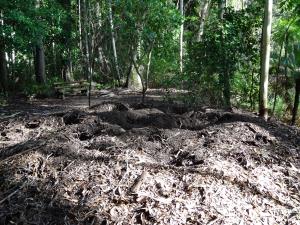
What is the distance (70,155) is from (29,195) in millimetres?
837

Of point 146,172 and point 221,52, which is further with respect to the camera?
point 221,52

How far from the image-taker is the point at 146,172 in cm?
439

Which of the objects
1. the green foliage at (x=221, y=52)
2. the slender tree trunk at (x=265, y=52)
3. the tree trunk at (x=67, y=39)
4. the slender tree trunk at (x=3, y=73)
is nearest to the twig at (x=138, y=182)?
the slender tree trunk at (x=265, y=52)

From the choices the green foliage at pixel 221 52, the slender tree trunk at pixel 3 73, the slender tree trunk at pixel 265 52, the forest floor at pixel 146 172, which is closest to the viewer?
the forest floor at pixel 146 172

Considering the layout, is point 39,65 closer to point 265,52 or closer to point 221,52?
point 221,52

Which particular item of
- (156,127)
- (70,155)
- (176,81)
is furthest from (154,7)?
(70,155)

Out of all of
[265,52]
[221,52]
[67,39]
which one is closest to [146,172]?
[265,52]

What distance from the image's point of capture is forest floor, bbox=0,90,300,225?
3812 mm

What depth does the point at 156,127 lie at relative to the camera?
6.00 metres

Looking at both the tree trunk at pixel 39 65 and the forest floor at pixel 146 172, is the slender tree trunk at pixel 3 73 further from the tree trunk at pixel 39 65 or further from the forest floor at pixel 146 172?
the forest floor at pixel 146 172

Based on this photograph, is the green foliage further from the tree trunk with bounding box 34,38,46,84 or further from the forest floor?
the tree trunk with bounding box 34,38,46,84

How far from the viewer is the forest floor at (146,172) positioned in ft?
12.5

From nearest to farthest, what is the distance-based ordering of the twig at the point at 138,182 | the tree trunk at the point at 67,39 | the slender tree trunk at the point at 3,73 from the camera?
the twig at the point at 138,182 → the slender tree trunk at the point at 3,73 → the tree trunk at the point at 67,39

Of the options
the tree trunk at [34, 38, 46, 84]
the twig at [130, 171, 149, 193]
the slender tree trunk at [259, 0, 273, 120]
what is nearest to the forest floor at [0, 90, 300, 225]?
the twig at [130, 171, 149, 193]
